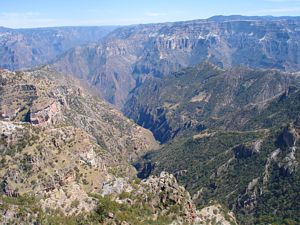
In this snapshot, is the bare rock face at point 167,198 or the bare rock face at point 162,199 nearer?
the bare rock face at point 162,199

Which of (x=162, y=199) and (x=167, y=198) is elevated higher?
(x=167, y=198)

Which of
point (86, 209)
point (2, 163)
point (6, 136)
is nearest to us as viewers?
point (86, 209)

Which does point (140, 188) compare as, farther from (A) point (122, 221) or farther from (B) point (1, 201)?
(B) point (1, 201)

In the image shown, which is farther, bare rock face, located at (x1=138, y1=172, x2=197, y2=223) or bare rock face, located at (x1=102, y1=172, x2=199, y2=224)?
bare rock face, located at (x1=138, y1=172, x2=197, y2=223)

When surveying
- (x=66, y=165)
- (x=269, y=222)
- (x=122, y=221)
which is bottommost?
(x=269, y=222)

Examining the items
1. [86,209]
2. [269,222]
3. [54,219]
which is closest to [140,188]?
[86,209]

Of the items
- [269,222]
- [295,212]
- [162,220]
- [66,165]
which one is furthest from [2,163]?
[295,212]

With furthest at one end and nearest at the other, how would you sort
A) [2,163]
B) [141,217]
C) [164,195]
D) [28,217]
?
[2,163] < [164,195] < [141,217] < [28,217]

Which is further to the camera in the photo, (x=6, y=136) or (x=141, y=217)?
(x=6, y=136)

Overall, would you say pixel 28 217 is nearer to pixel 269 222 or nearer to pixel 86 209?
pixel 86 209

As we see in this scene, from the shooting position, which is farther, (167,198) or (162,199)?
(167,198)

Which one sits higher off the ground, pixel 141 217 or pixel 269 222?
pixel 141 217
